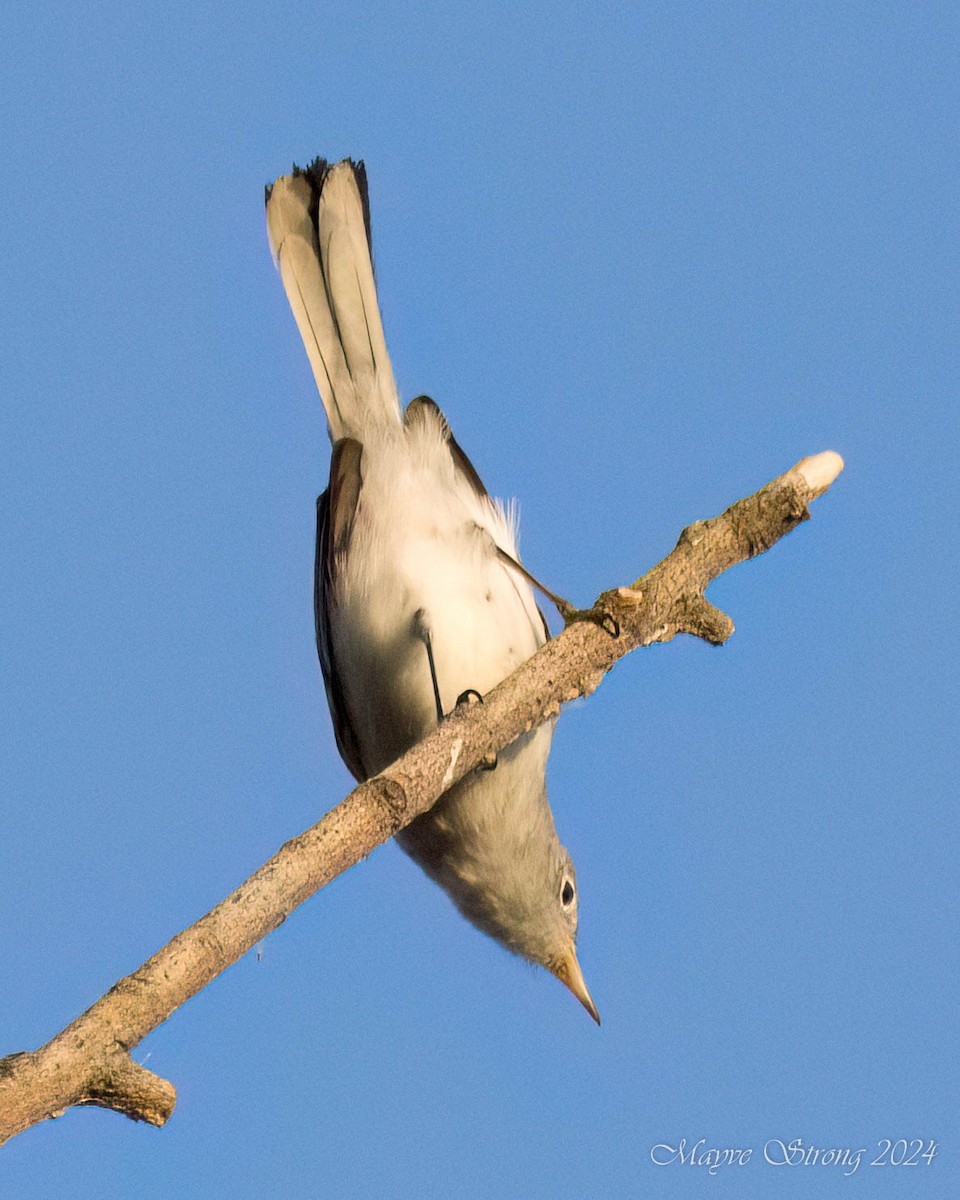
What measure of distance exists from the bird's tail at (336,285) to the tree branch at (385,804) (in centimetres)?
136

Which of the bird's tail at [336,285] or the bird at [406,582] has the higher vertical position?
the bird's tail at [336,285]

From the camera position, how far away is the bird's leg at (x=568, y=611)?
120 inches

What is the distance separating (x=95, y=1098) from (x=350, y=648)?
2.11 m

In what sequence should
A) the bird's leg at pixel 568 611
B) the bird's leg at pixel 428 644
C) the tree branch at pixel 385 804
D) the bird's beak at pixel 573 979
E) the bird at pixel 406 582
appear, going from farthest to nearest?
1. the bird's beak at pixel 573 979
2. the bird at pixel 406 582
3. the bird's leg at pixel 428 644
4. the bird's leg at pixel 568 611
5. the tree branch at pixel 385 804

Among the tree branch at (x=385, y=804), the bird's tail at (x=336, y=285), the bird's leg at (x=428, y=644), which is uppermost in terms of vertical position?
the bird's tail at (x=336, y=285)

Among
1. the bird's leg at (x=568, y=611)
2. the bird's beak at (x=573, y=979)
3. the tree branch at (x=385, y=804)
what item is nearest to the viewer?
the tree branch at (x=385, y=804)

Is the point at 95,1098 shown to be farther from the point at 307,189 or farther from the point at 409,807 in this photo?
the point at 307,189

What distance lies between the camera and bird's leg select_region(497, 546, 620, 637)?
3.05 m

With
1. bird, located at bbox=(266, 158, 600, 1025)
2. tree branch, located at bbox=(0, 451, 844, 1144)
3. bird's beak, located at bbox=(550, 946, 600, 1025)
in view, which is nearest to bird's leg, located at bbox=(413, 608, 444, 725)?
bird, located at bbox=(266, 158, 600, 1025)

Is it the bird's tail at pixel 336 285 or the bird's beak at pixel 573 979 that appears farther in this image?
the bird's beak at pixel 573 979

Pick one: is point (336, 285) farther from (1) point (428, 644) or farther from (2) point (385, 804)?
(2) point (385, 804)

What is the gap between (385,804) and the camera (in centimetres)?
263

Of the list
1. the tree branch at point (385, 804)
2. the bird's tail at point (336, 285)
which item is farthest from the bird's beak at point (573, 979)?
the bird's tail at point (336, 285)

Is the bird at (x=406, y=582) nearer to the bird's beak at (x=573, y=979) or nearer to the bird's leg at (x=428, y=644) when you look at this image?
the bird's leg at (x=428, y=644)
